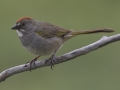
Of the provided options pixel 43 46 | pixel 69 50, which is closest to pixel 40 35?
pixel 43 46

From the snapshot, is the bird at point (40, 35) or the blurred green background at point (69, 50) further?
the blurred green background at point (69, 50)

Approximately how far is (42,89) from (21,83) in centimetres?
50

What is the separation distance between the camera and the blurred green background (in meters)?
9.87

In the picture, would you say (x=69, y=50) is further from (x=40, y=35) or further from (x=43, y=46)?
(x=43, y=46)

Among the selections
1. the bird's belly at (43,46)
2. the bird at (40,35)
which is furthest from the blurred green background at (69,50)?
the bird's belly at (43,46)

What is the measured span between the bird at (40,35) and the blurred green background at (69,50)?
2503mm

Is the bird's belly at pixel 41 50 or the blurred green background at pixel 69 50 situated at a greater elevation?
the bird's belly at pixel 41 50

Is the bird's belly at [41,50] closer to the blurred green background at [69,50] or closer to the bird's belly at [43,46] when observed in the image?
the bird's belly at [43,46]

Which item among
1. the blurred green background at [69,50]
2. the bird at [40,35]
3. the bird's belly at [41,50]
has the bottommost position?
the blurred green background at [69,50]

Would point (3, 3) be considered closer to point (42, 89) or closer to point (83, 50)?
point (42, 89)

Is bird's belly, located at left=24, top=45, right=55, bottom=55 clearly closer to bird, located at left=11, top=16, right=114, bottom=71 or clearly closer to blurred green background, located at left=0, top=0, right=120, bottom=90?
bird, located at left=11, top=16, right=114, bottom=71

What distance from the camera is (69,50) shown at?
1133cm

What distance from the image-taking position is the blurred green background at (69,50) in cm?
987

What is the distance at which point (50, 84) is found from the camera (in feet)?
32.5
